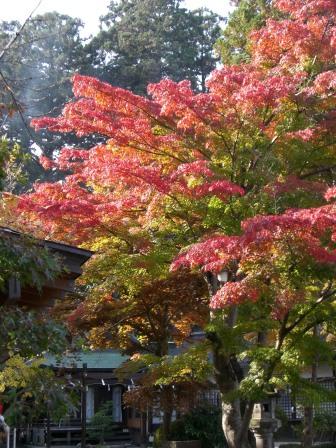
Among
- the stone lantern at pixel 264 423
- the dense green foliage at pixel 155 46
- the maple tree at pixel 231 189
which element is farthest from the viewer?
the dense green foliage at pixel 155 46

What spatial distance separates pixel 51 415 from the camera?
615 cm

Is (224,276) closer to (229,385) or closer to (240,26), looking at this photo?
(229,385)

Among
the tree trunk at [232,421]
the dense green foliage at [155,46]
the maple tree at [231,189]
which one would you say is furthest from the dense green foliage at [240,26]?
the dense green foliage at [155,46]

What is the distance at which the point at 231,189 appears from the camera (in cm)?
1059

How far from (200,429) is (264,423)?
5831 mm

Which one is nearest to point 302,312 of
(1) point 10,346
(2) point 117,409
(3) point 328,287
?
(3) point 328,287

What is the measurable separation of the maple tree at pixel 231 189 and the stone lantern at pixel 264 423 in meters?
0.38

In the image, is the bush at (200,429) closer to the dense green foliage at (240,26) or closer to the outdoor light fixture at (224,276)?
the outdoor light fixture at (224,276)

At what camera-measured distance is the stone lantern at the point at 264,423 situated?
44.2 feet

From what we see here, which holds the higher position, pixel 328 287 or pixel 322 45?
pixel 322 45

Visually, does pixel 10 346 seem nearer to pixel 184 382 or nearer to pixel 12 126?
pixel 184 382

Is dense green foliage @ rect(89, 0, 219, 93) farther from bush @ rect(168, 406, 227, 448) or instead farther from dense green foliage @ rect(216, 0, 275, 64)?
bush @ rect(168, 406, 227, 448)

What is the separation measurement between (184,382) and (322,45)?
8.73 metres

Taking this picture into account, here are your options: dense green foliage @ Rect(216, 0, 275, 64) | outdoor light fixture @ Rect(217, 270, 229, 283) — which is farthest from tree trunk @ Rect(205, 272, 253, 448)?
dense green foliage @ Rect(216, 0, 275, 64)
